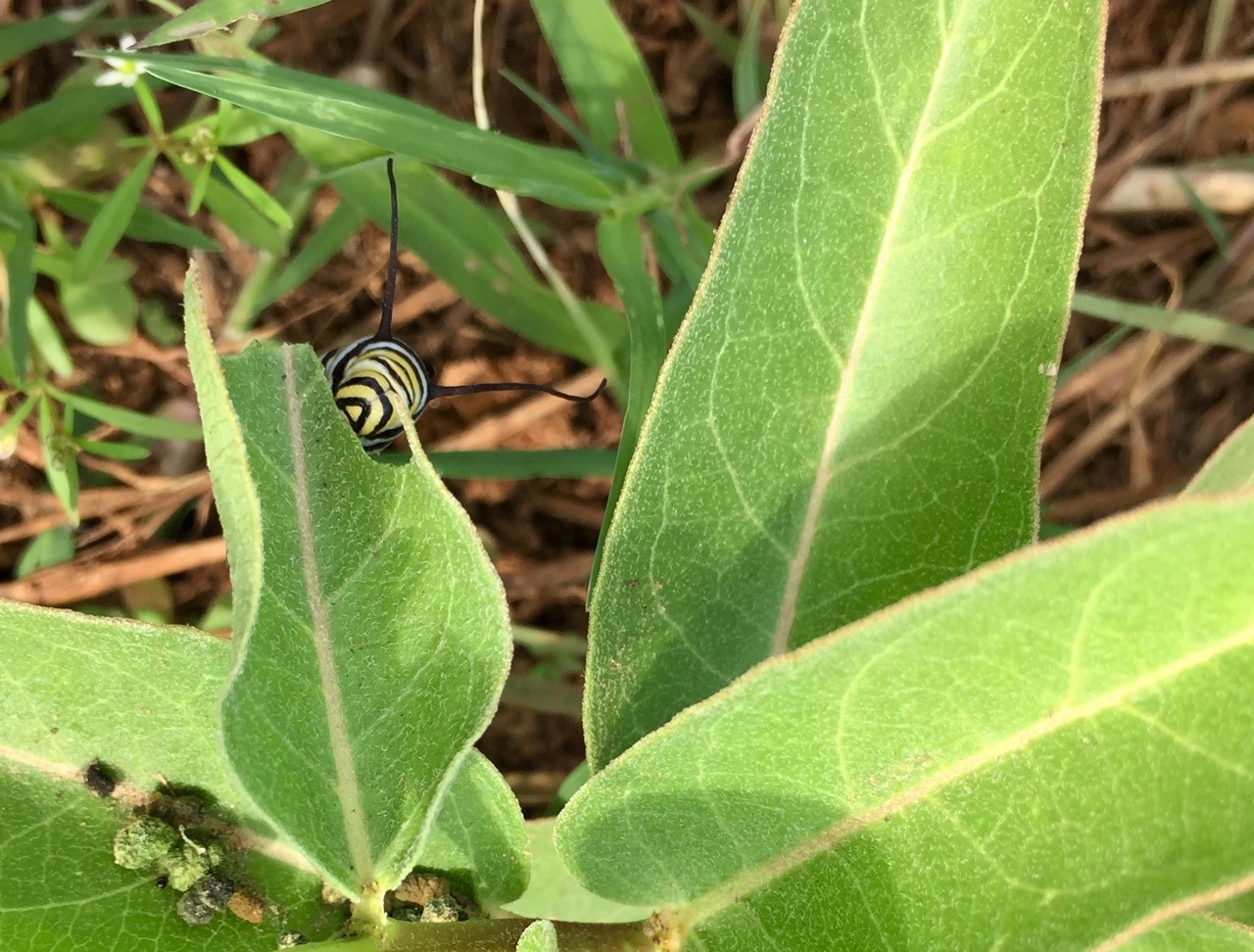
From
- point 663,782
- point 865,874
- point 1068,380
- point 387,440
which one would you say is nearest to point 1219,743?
point 865,874

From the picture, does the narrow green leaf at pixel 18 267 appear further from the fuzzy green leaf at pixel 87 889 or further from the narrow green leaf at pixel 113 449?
the fuzzy green leaf at pixel 87 889

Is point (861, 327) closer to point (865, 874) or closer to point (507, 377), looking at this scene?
point (865, 874)

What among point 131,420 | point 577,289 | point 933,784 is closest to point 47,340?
point 131,420

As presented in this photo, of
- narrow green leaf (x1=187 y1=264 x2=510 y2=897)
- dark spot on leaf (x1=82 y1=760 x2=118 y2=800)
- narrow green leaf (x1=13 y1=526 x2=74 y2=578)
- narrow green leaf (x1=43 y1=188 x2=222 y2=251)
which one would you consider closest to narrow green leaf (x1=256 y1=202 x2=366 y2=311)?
narrow green leaf (x1=43 y1=188 x2=222 y2=251)

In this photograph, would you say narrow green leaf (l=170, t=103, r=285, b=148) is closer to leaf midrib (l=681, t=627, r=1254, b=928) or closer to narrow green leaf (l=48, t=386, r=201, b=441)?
narrow green leaf (l=48, t=386, r=201, b=441)

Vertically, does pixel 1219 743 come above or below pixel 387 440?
above
